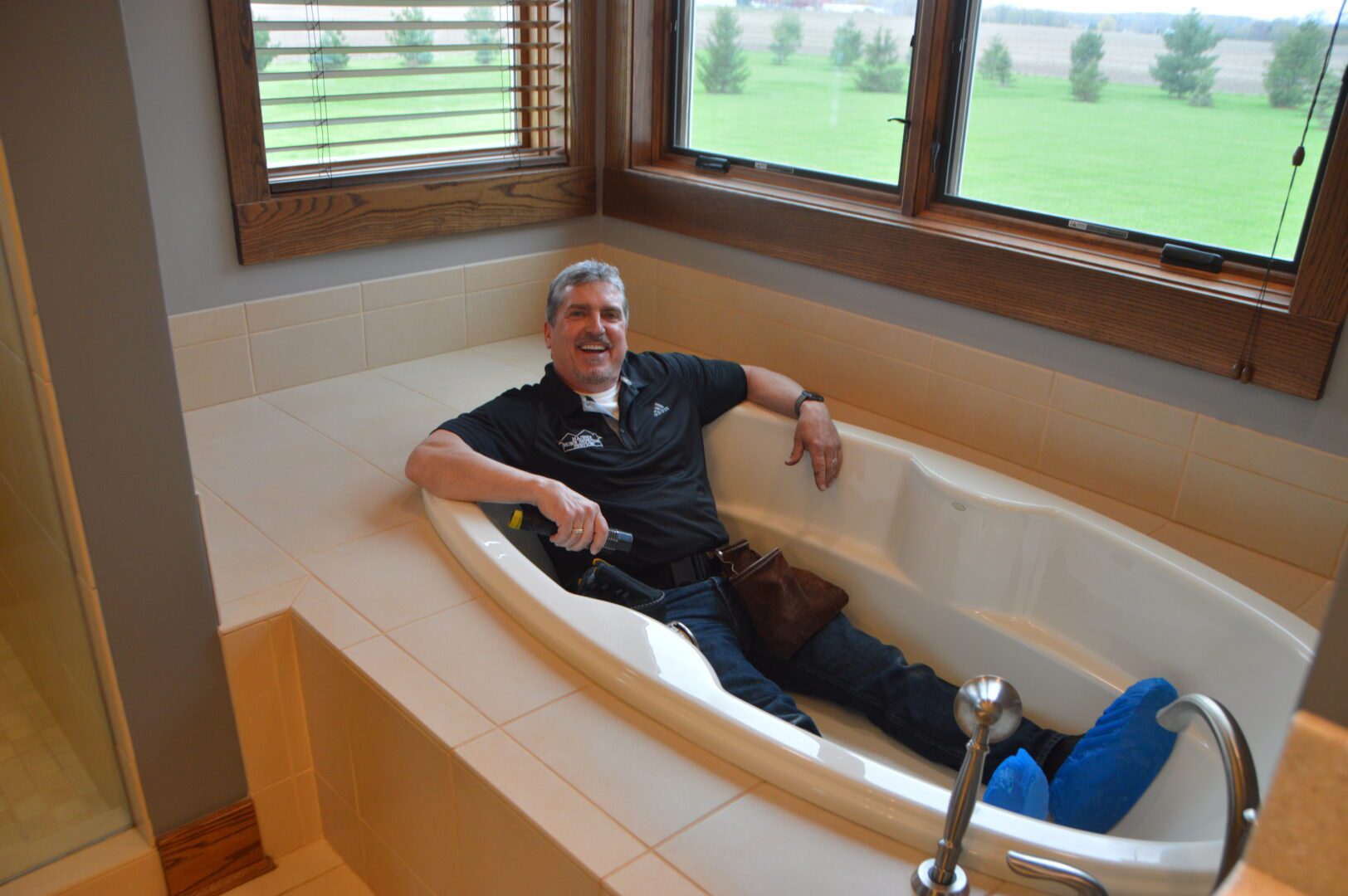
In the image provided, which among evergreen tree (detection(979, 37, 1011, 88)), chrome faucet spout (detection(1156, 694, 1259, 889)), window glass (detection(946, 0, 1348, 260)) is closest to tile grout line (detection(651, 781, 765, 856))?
chrome faucet spout (detection(1156, 694, 1259, 889))

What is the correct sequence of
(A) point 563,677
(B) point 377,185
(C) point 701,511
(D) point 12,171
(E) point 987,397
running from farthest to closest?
(B) point 377,185 < (E) point 987,397 < (C) point 701,511 < (A) point 563,677 < (D) point 12,171

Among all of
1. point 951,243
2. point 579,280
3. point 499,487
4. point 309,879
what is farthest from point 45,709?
point 951,243

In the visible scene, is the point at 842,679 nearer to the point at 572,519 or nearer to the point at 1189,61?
the point at 572,519

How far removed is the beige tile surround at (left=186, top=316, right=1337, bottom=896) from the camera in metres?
1.33

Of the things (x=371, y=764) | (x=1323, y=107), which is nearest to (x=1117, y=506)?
(x=1323, y=107)

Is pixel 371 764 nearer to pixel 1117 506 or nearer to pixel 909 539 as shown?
pixel 909 539

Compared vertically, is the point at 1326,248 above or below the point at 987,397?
above

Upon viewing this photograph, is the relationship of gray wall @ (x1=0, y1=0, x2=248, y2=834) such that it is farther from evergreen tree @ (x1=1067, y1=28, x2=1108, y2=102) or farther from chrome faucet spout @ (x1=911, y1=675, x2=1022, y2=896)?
evergreen tree @ (x1=1067, y1=28, x2=1108, y2=102)

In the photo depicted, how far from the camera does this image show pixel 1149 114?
6.98ft

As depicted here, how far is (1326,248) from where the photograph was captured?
6.03 feet

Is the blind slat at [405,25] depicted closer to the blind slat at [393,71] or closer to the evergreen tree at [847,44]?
the blind slat at [393,71]

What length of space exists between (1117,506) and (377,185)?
6.35 ft

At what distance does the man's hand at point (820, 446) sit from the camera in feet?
7.55

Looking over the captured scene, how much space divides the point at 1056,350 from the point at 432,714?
1.50m
